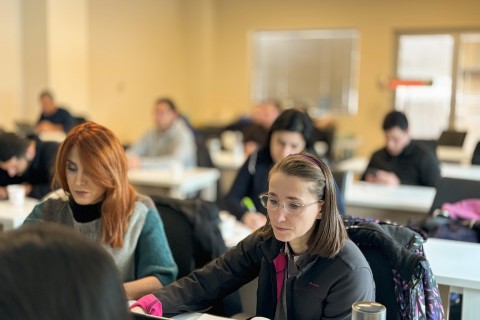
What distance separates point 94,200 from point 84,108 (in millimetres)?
5718

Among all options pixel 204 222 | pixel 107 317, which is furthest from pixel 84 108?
pixel 107 317

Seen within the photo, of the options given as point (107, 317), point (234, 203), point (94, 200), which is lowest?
point (234, 203)

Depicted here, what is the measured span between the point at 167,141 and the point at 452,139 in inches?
126

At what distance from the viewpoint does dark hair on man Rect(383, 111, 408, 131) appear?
172 inches

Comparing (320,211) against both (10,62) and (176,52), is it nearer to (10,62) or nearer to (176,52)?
(10,62)

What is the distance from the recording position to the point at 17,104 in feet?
24.3

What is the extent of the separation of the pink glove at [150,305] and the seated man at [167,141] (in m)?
3.47

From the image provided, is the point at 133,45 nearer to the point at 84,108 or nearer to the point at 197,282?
the point at 84,108

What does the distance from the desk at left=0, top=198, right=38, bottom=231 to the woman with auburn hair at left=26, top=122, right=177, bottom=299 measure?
85cm

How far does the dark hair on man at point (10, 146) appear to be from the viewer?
143 inches

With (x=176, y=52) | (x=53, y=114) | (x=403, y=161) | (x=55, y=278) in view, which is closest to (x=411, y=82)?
(x=403, y=161)

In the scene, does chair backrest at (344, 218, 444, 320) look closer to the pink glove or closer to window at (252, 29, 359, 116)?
the pink glove

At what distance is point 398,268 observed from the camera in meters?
1.82

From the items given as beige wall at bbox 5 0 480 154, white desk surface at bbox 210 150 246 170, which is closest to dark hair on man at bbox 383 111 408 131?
white desk surface at bbox 210 150 246 170
